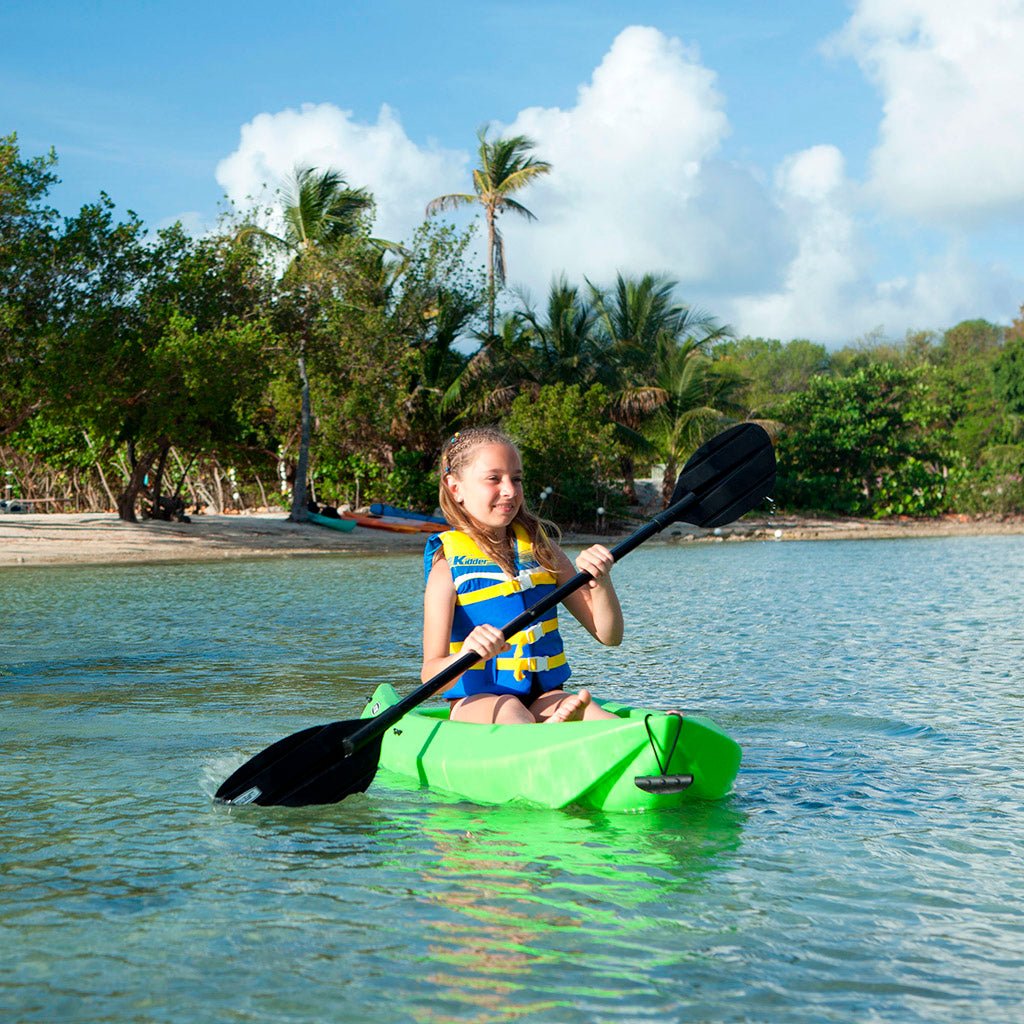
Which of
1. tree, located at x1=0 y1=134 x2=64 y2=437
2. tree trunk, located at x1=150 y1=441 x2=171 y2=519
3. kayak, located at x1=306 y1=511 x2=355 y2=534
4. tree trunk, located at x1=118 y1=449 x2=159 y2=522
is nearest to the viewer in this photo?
tree, located at x1=0 y1=134 x2=64 y2=437

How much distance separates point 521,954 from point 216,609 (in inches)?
409

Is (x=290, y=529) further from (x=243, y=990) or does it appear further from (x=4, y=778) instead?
(x=243, y=990)

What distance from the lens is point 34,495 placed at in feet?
104

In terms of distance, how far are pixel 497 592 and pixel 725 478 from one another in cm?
113

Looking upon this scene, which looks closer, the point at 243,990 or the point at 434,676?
the point at 243,990

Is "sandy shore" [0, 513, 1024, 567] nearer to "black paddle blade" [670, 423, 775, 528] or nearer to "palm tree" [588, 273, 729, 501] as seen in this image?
"palm tree" [588, 273, 729, 501]

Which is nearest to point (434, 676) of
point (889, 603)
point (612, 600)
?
point (612, 600)

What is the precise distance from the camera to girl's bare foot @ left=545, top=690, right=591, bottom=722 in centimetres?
429

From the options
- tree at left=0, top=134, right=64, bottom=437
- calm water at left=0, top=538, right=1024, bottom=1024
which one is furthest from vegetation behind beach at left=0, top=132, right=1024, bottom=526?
calm water at left=0, top=538, right=1024, bottom=1024

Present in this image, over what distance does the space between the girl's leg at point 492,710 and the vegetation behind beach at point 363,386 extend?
1621 cm

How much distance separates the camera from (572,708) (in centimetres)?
430

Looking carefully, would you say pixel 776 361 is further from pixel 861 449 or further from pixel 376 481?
pixel 376 481

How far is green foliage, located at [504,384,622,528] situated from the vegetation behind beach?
6 centimetres

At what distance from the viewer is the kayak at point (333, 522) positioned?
85.9ft
